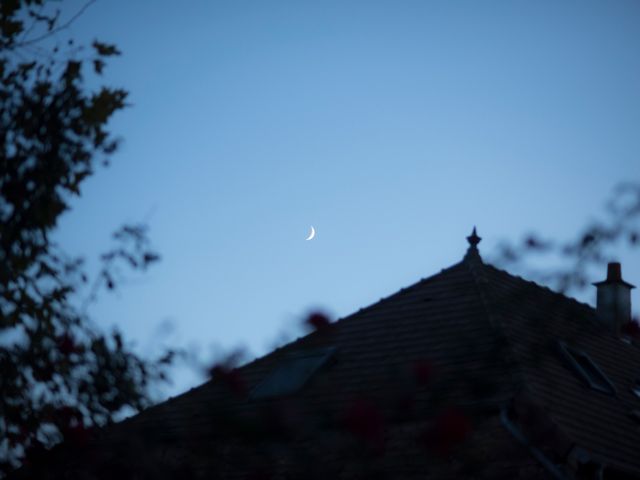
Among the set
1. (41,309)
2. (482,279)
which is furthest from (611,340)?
(41,309)

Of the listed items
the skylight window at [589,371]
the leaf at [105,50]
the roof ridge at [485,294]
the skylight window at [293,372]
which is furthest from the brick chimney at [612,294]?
the leaf at [105,50]

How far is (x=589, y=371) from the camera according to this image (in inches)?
585

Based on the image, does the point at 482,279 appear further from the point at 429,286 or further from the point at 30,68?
the point at 30,68

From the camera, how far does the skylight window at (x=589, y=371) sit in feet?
46.1

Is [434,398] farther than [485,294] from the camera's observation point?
No

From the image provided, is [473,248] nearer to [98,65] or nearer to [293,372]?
[293,372]

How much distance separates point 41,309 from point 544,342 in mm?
3928

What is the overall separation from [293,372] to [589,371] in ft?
16.2

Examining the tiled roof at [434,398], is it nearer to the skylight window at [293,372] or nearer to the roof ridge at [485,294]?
the roof ridge at [485,294]

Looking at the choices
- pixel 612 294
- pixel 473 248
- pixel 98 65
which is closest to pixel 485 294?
pixel 473 248

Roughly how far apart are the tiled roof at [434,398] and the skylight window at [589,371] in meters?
0.15

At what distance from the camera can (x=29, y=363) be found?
625 centimetres

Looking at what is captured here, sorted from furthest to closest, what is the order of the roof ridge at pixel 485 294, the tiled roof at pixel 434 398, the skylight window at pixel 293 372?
the skylight window at pixel 293 372
the roof ridge at pixel 485 294
the tiled roof at pixel 434 398

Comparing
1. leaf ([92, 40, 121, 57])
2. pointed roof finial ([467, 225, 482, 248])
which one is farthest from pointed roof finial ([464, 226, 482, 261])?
leaf ([92, 40, 121, 57])
